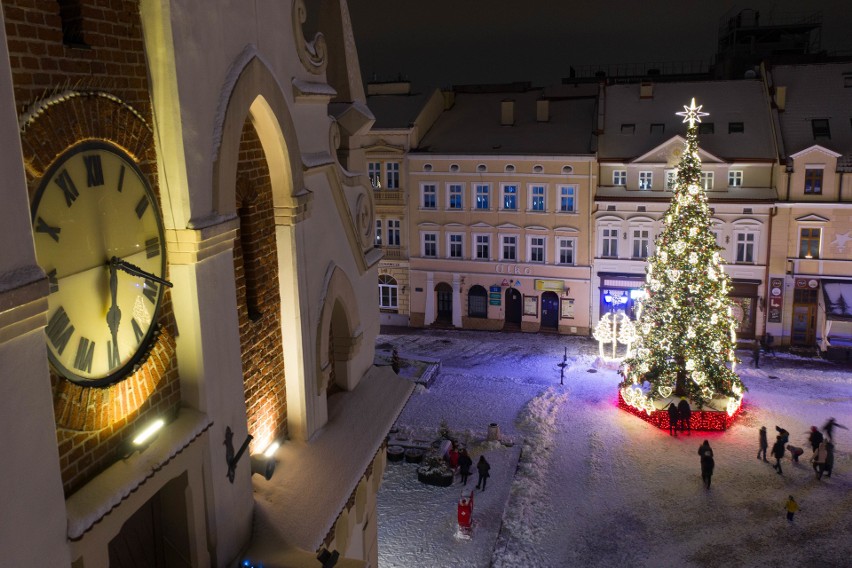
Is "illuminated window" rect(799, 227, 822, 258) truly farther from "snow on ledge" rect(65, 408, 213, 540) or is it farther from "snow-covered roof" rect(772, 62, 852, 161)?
"snow on ledge" rect(65, 408, 213, 540)

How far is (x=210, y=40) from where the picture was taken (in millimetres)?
6254

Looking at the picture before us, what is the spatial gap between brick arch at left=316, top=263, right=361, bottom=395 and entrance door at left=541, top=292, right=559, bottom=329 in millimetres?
31042

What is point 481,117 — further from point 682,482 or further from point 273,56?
point 273,56

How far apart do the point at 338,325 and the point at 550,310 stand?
31.6m

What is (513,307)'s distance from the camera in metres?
42.4

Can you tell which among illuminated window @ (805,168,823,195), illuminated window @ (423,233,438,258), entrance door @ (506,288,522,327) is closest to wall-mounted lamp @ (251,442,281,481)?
entrance door @ (506,288,522,327)

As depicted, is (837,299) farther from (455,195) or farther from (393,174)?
(393,174)

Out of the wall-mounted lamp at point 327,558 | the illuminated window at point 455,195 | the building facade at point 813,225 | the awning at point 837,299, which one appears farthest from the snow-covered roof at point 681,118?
the wall-mounted lamp at point 327,558

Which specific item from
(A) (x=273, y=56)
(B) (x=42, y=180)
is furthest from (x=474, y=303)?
(B) (x=42, y=180)

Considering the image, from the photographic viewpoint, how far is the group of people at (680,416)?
26547 millimetres

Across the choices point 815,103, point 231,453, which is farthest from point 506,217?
point 231,453

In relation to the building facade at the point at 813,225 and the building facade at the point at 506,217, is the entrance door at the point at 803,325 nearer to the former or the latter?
the building facade at the point at 813,225

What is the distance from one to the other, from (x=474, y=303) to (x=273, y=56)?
1397 inches

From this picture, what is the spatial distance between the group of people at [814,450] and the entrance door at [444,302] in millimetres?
21326
